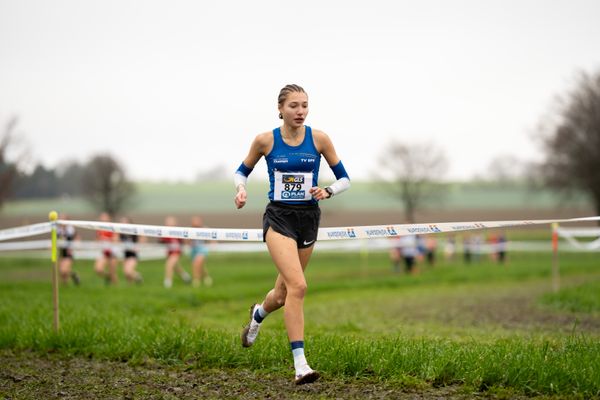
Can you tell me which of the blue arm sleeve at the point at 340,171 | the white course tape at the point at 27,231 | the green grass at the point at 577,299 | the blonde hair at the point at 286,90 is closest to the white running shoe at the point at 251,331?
the blue arm sleeve at the point at 340,171

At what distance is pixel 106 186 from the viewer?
250ft

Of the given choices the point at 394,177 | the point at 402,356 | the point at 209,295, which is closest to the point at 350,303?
the point at 209,295

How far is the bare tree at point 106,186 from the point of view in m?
75.4

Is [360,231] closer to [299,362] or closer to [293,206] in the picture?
[293,206]

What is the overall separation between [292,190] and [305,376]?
64.1 inches

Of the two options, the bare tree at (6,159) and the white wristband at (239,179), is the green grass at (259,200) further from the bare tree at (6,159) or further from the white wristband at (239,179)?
the white wristband at (239,179)

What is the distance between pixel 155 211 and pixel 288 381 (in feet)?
258

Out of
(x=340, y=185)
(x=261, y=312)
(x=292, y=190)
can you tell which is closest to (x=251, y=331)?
(x=261, y=312)

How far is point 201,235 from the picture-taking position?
8141mm

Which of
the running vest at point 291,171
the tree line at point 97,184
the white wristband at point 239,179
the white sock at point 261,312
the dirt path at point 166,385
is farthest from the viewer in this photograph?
the tree line at point 97,184

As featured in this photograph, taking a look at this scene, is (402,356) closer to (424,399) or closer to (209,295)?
(424,399)

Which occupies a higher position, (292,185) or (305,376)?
(292,185)

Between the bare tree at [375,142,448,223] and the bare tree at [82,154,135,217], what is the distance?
90.1ft

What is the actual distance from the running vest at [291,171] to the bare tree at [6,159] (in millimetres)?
43228
